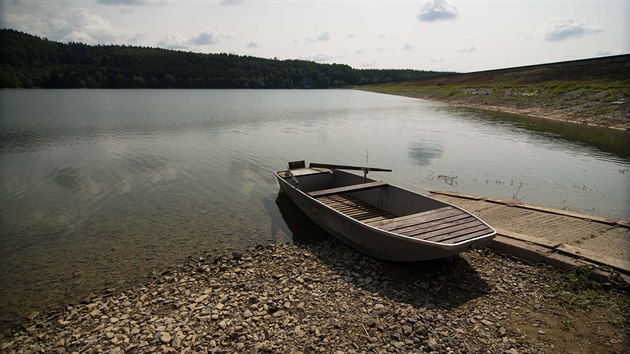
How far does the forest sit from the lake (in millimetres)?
122857

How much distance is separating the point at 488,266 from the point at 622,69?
60493 mm

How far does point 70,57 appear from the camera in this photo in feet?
513

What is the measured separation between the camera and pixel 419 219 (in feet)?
30.3

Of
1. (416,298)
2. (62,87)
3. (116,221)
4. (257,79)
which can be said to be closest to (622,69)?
(416,298)

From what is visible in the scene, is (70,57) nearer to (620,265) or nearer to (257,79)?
(257,79)

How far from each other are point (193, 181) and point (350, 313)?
1332cm

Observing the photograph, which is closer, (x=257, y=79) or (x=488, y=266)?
(x=488, y=266)

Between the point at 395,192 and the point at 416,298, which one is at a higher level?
the point at 395,192

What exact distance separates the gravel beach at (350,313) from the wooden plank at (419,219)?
1188mm

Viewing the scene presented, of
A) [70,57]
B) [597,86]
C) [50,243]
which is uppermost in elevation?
[70,57]

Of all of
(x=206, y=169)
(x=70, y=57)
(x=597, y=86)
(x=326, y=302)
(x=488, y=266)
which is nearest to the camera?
(x=326, y=302)

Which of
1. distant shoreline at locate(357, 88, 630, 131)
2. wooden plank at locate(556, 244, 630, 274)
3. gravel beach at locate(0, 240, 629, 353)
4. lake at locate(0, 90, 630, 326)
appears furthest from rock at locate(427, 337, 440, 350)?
distant shoreline at locate(357, 88, 630, 131)

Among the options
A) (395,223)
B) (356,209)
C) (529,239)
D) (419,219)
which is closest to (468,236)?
(419,219)

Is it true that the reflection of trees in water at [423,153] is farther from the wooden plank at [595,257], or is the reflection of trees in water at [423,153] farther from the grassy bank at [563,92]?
the grassy bank at [563,92]
